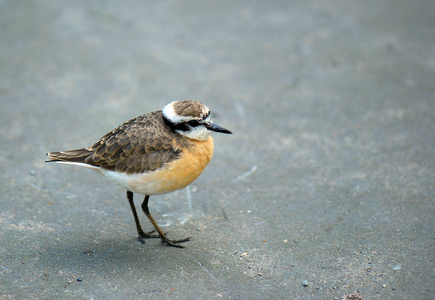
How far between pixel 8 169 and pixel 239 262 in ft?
10.7

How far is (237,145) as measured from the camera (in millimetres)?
6984

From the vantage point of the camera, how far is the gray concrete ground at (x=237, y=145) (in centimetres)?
470

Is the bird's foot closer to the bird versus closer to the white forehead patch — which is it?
the bird

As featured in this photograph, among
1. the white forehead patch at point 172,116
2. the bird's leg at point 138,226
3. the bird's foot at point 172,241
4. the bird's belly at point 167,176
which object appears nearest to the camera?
the bird's belly at point 167,176

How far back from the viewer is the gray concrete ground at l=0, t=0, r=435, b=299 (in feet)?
15.4

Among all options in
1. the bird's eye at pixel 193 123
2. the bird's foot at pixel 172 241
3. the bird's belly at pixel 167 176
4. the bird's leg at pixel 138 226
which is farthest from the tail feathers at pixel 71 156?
the bird's foot at pixel 172 241

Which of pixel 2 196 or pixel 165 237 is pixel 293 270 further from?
pixel 2 196

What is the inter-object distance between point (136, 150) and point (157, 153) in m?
0.22

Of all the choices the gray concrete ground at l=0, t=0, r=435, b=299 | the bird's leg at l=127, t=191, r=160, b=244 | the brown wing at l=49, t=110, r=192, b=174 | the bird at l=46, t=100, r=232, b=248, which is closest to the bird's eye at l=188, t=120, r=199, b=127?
the bird at l=46, t=100, r=232, b=248

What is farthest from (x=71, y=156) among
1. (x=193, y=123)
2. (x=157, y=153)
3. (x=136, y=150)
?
(x=193, y=123)

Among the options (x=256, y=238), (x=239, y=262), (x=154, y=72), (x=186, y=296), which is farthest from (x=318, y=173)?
(x=154, y=72)

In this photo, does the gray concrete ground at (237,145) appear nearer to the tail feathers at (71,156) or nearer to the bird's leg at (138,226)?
the bird's leg at (138,226)

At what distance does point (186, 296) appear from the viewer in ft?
14.4

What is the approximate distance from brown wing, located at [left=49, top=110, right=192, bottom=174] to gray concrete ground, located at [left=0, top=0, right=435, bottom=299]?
0.82 meters
